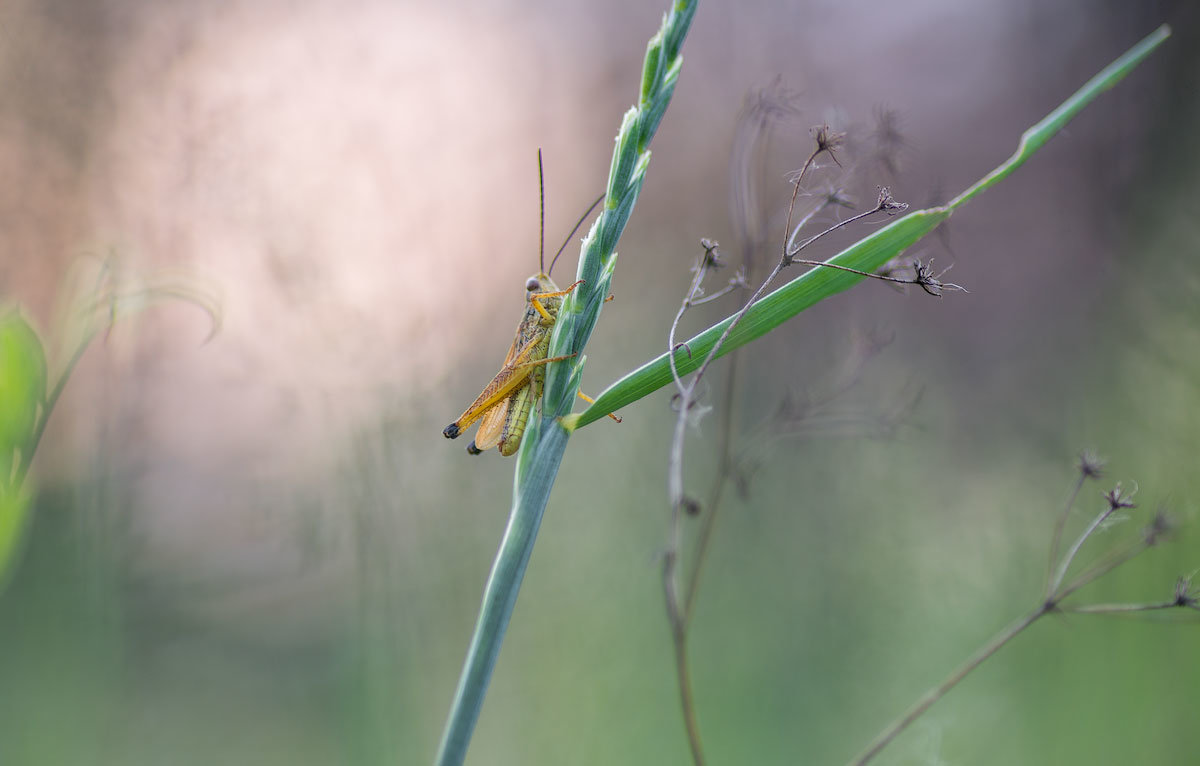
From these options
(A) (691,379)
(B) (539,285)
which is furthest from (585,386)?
(A) (691,379)

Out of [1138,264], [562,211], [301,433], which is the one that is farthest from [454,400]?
[1138,264]

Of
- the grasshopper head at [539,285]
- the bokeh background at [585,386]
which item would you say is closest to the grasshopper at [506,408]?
the grasshopper head at [539,285]

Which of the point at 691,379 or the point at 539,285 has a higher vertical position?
the point at 539,285

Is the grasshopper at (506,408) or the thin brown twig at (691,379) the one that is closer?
the thin brown twig at (691,379)

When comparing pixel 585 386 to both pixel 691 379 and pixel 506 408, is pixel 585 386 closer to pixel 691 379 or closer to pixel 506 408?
pixel 506 408

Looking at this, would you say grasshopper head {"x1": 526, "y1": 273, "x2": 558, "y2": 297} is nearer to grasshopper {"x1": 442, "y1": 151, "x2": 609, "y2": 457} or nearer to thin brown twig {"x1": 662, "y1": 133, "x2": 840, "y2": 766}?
grasshopper {"x1": 442, "y1": 151, "x2": 609, "y2": 457}

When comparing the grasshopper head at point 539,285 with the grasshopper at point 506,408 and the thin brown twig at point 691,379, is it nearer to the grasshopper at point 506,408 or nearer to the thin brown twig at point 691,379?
the grasshopper at point 506,408

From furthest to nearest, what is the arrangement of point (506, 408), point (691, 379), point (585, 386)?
point (585, 386), point (506, 408), point (691, 379)

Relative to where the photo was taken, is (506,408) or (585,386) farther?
(585,386)

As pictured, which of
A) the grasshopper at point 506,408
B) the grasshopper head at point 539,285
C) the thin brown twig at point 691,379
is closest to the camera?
the thin brown twig at point 691,379
